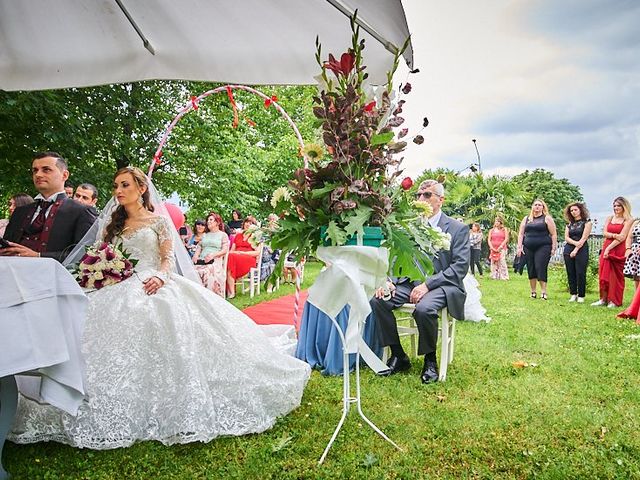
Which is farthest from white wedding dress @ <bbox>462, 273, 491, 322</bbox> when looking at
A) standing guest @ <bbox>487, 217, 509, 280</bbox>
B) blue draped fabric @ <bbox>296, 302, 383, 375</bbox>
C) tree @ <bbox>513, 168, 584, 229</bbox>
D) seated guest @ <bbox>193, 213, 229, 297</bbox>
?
tree @ <bbox>513, 168, 584, 229</bbox>

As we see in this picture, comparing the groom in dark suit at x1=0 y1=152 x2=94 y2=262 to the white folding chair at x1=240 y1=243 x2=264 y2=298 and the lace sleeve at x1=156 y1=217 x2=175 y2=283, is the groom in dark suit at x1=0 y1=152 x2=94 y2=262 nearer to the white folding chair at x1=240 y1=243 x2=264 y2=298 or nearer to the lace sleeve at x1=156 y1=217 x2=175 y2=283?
the lace sleeve at x1=156 y1=217 x2=175 y2=283

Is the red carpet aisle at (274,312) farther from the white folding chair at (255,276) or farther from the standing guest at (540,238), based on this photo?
the standing guest at (540,238)

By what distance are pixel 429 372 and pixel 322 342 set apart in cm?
116

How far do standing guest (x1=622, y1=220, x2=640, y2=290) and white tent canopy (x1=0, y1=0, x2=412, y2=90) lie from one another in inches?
286

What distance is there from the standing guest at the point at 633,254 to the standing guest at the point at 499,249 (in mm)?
7024

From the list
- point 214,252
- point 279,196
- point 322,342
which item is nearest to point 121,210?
point 279,196

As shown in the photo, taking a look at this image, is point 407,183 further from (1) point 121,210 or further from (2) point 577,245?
(2) point 577,245

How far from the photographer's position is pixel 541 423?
3.61 m

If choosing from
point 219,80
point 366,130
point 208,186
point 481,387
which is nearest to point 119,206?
point 219,80

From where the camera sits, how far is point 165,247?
4.11 meters

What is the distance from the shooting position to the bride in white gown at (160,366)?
3172 mm

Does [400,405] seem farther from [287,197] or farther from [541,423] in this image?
[287,197]

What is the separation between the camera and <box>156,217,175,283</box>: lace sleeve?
4043 mm

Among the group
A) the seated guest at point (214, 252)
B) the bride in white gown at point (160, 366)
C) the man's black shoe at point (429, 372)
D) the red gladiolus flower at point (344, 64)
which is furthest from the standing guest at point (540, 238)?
the red gladiolus flower at point (344, 64)
